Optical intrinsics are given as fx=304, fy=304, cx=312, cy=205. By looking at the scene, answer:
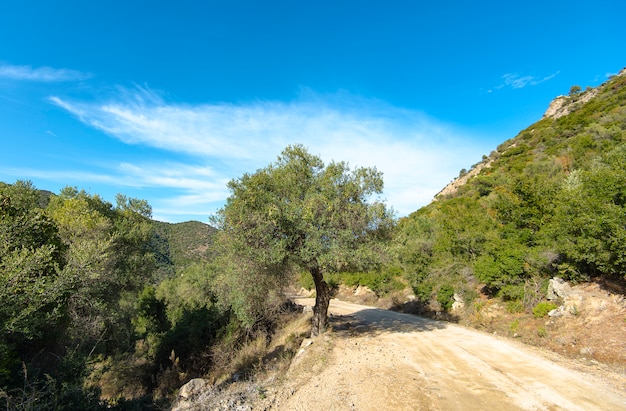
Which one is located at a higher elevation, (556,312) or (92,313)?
(556,312)

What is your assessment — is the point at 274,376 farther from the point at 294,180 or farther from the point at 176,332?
the point at 176,332

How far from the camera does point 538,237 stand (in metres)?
17.2

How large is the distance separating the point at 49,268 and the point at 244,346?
12.4m

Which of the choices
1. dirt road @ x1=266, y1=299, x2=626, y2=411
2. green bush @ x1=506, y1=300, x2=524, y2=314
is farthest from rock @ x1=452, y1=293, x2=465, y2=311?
dirt road @ x1=266, y1=299, x2=626, y2=411

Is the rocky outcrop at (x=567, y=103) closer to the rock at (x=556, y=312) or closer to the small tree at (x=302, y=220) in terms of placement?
the rock at (x=556, y=312)

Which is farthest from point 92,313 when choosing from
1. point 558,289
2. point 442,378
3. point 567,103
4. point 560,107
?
point 560,107

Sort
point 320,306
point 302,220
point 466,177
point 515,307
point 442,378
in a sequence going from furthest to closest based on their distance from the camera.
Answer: point 466,177 < point 515,307 < point 320,306 < point 302,220 < point 442,378

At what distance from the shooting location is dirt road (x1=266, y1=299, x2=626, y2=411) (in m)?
7.39

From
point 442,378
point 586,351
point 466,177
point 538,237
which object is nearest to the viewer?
point 442,378

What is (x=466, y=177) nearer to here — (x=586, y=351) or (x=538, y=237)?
(x=538, y=237)

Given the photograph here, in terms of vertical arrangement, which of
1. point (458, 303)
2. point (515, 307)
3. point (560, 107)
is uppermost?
point (560, 107)

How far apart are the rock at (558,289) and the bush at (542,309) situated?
0.56 metres

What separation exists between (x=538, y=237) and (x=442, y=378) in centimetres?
1254

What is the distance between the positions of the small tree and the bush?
7602 mm
